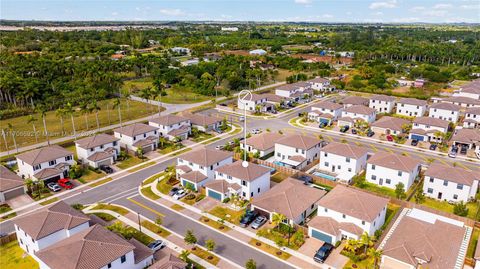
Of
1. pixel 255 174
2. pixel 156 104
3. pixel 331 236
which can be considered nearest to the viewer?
pixel 331 236

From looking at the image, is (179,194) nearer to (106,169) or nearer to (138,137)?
(106,169)

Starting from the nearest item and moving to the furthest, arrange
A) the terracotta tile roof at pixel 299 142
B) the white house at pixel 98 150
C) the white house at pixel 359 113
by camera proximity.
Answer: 1. the white house at pixel 98 150
2. the terracotta tile roof at pixel 299 142
3. the white house at pixel 359 113

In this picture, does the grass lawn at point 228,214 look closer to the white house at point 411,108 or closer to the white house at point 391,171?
the white house at point 391,171

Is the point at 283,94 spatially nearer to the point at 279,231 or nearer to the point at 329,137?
the point at 329,137

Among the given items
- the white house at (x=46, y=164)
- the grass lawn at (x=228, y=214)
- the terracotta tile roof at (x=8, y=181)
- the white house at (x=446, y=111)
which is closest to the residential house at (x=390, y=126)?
the white house at (x=446, y=111)

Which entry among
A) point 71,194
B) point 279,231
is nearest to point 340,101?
point 279,231

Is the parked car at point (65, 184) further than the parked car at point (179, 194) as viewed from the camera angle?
Yes

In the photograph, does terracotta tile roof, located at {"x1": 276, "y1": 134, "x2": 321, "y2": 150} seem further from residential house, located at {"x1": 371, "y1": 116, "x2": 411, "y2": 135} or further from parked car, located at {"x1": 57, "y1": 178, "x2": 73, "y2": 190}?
parked car, located at {"x1": 57, "y1": 178, "x2": 73, "y2": 190}
